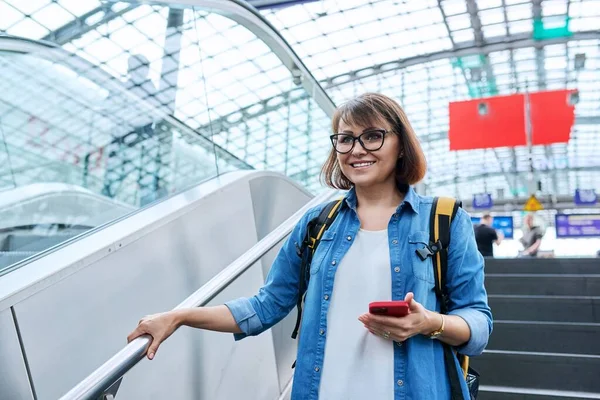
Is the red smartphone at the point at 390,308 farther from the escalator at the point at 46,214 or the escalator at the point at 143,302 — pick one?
the escalator at the point at 46,214

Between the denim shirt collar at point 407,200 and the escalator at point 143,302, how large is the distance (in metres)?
0.87

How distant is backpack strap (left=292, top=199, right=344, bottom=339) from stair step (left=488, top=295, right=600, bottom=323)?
3393 millimetres

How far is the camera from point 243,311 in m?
1.71

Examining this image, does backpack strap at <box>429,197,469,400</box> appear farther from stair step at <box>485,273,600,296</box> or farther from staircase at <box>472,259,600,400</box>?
stair step at <box>485,273,600,296</box>

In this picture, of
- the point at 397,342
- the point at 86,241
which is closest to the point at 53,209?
the point at 86,241

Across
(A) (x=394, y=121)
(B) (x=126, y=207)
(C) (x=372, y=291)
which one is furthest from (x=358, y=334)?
(B) (x=126, y=207)

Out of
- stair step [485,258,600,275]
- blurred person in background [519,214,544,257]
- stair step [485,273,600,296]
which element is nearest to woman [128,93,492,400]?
stair step [485,273,600,296]

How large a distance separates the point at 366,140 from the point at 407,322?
21.4 inches

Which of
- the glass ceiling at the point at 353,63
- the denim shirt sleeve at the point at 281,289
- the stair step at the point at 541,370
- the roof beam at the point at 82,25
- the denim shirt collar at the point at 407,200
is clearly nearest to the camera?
the denim shirt collar at the point at 407,200

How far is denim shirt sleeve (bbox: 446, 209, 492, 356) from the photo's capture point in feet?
4.94

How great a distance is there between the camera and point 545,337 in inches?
162

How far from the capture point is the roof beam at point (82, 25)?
9.11ft

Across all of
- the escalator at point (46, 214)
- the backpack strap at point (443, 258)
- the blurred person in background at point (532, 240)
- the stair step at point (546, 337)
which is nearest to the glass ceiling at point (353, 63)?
the escalator at point (46, 214)

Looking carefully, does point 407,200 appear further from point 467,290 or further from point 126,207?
point 126,207
